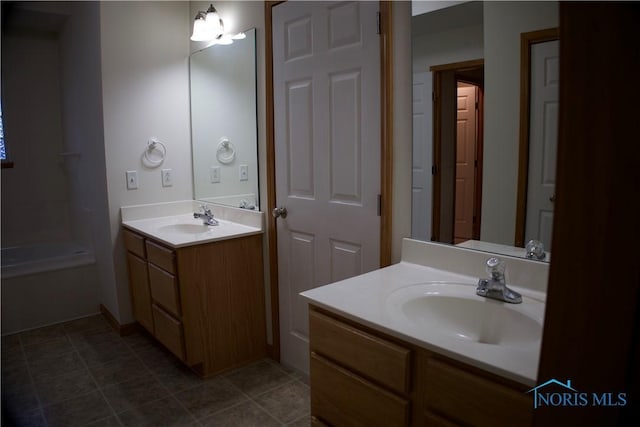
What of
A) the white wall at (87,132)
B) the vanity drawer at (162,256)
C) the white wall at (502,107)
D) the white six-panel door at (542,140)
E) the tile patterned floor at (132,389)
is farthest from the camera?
the white wall at (87,132)

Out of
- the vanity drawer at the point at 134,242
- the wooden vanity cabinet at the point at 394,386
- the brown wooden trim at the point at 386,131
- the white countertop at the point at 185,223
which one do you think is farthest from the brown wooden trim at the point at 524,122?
the vanity drawer at the point at 134,242

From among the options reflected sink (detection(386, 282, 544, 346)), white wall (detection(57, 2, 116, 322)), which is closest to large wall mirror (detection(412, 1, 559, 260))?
reflected sink (detection(386, 282, 544, 346))

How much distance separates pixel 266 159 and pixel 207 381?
1.30 meters

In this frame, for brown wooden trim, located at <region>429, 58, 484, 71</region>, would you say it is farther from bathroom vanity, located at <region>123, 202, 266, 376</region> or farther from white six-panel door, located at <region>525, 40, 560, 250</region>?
bathroom vanity, located at <region>123, 202, 266, 376</region>

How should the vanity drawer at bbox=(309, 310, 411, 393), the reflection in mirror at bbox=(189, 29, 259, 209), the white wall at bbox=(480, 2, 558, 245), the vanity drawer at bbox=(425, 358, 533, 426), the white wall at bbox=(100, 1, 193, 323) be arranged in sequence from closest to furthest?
the vanity drawer at bbox=(425, 358, 533, 426)
the vanity drawer at bbox=(309, 310, 411, 393)
the white wall at bbox=(480, 2, 558, 245)
the reflection in mirror at bbox=(189, 29, 259, 209)
the white wall at bbox=(100, 1, 193, 323)

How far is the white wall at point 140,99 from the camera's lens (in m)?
2.87

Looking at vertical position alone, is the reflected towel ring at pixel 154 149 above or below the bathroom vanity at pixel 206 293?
above

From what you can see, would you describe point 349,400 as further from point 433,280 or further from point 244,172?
point 244,172

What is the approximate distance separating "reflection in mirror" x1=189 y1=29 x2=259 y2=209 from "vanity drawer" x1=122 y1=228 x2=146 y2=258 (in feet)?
1.84

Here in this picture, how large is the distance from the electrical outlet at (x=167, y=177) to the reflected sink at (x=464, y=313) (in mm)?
2215

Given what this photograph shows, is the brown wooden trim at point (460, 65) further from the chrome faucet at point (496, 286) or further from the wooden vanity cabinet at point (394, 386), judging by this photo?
the wooden vanity cabinet at point (394, 386)

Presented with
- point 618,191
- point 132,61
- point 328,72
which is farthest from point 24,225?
point 618,191

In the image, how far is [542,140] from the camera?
1410mm

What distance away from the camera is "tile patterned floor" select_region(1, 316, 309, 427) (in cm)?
212
